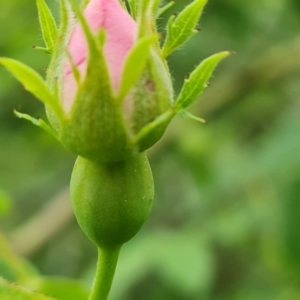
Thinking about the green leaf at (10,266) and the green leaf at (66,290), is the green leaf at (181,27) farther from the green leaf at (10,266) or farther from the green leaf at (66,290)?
the green leaf at (10,266)

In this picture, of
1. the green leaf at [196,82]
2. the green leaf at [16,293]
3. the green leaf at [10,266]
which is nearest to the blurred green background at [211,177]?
the green leaf at [10,266]

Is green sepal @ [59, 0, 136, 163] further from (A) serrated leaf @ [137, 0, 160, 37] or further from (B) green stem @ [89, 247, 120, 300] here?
(B) green stem @ [89, 247, 120, 300]

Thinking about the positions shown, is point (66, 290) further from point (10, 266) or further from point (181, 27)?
point (181, 27)

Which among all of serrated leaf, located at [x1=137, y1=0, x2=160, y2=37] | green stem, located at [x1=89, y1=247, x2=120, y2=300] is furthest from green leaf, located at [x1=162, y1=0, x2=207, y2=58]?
green stem, located at [x1=89, y1=247, x2=120, y2=300]

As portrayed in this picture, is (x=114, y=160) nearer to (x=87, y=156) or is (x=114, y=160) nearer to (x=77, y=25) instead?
(x=87, y=156)

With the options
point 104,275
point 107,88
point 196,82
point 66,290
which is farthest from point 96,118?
point 66,290
